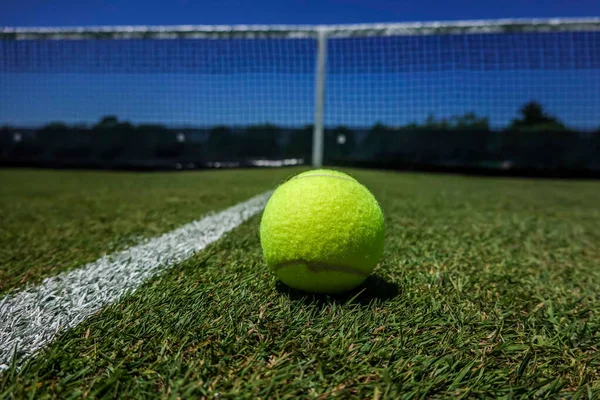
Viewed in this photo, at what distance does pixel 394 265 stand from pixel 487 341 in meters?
0.75

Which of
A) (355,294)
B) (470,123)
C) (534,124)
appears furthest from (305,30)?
(534,124)

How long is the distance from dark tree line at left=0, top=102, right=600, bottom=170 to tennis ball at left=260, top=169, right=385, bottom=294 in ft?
30.9

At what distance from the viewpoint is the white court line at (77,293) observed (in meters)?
1.23

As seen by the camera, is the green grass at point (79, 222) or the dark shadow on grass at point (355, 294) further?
the green grass at point (79, 222)

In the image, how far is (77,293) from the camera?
5.16 ft

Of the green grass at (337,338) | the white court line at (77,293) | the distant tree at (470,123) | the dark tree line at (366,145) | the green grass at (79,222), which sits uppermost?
the distant tree at (470,123)

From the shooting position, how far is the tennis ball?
4.82 ft

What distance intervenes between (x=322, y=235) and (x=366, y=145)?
10150 millimetres

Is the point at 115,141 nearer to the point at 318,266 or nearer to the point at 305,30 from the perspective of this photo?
the point at 305,30

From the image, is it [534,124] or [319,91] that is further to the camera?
[534,124]

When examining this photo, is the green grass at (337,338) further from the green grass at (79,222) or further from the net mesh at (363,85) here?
the net mesh at (363,85)

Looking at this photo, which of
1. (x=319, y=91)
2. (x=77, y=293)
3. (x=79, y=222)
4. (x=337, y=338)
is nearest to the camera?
(x=337, y=338)

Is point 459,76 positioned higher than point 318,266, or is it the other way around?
point 459,76

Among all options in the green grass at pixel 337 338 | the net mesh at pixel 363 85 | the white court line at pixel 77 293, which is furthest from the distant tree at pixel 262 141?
the green grass at pixel 337 338
